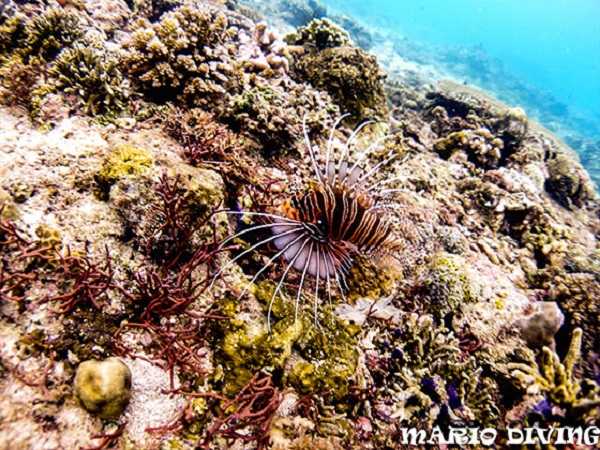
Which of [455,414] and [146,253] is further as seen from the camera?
[455,414]

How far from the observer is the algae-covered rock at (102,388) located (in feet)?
6.30

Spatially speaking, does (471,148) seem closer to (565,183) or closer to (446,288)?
(565,183)

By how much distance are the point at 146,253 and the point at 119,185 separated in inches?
24.2

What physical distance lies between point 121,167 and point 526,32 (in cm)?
17892

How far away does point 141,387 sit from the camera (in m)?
2.18

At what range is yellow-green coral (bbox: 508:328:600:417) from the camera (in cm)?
285

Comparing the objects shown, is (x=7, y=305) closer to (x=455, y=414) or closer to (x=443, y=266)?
(x=455, y=414)

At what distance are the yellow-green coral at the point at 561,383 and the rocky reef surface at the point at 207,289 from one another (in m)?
0.02

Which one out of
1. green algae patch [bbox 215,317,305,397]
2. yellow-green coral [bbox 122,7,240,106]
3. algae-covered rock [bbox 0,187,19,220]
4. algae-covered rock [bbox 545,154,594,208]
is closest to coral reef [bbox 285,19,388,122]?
yellow-green coral [bbox 122,7,240,106]

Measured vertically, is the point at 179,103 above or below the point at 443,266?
above

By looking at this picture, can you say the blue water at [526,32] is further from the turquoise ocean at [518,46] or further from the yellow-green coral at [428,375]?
the yellow-green coral at [428,375]

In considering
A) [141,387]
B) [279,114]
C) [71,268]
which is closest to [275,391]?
[141,387]

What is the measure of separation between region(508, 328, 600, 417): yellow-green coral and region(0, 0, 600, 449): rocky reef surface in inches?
0.7

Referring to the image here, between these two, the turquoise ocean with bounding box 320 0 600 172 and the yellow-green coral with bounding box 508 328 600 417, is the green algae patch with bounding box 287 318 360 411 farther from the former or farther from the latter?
the turquoise ocean with bounding box 320 0 600 172
